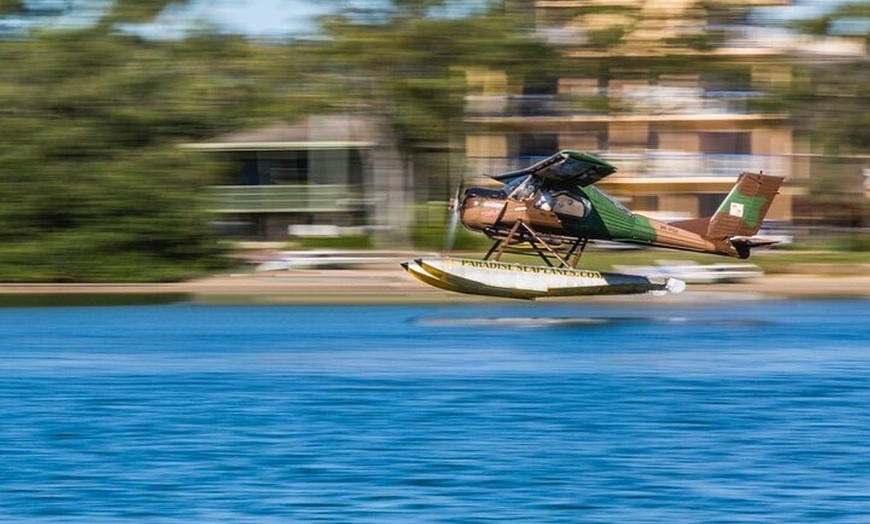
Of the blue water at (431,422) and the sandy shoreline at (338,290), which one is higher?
the blue water at (431,422)

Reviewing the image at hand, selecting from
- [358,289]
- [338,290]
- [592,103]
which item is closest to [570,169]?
[358,289]

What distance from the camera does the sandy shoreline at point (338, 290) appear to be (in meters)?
41.7

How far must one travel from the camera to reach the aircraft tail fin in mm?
36281

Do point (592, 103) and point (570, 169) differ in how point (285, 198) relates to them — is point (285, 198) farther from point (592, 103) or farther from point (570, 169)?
point (570, 169)

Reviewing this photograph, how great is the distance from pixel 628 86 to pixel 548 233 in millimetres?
16531

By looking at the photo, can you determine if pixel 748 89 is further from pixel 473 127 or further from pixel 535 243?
pixel 535 243

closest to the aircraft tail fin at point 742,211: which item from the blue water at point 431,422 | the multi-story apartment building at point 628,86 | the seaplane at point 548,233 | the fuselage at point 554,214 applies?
the seaplane at point 548,233

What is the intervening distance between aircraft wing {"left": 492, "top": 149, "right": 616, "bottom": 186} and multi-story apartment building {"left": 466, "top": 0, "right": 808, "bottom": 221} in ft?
45.9

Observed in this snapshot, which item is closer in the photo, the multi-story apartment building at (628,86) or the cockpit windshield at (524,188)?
the cockpit windshield at (524,188)

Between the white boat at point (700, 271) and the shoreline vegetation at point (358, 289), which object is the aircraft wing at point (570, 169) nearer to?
the shoreline vegetation at point (358, 289)

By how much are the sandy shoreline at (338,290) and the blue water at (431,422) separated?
7.38m

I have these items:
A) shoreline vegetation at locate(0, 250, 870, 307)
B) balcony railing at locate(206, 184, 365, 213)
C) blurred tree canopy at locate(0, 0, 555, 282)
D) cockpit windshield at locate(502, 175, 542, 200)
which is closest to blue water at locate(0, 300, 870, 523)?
cockpit windshield at locate(502, 175, 542, 200)

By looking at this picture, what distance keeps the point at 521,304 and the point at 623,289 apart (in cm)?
770

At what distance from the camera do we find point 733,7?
161 feet
